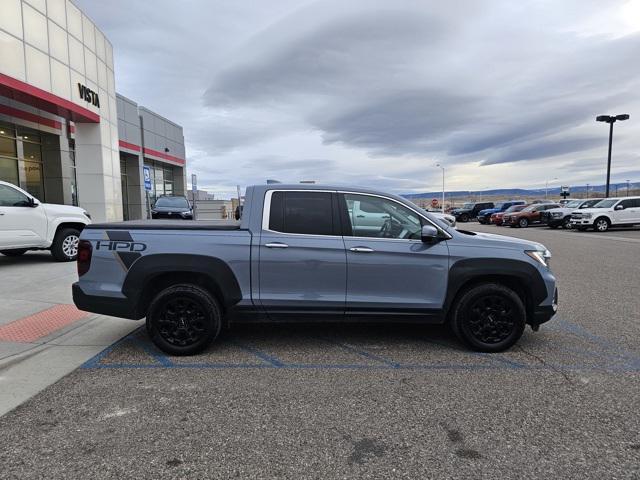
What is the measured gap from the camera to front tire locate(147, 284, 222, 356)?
174 inches

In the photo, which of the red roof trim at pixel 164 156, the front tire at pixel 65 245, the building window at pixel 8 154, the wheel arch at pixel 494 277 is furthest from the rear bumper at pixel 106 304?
the red roof trim at pixel 164 156

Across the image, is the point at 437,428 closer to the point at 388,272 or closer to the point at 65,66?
the point at 388,272

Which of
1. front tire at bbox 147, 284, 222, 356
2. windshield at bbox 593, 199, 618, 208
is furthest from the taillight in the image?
windshield at bbox 593, 199, 618, 208

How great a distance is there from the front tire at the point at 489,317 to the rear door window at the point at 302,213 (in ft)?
5.23

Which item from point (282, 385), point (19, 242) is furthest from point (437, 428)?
point (19, 242)

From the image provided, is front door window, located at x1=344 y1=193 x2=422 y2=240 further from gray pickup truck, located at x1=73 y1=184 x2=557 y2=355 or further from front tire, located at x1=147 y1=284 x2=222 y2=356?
front tire, located at x1=147 y1=284 x2=222 y2=356

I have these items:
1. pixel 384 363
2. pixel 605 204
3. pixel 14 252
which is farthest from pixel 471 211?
pixel 384 363

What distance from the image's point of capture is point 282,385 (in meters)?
3.79

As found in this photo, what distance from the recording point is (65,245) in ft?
34.5

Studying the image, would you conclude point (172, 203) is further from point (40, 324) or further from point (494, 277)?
point (494, 277)

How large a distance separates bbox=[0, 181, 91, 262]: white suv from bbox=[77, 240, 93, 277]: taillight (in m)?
5.38

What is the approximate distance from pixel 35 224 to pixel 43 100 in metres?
7.69

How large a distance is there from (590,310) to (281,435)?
5413 mm

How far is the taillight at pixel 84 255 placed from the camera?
4.50m
